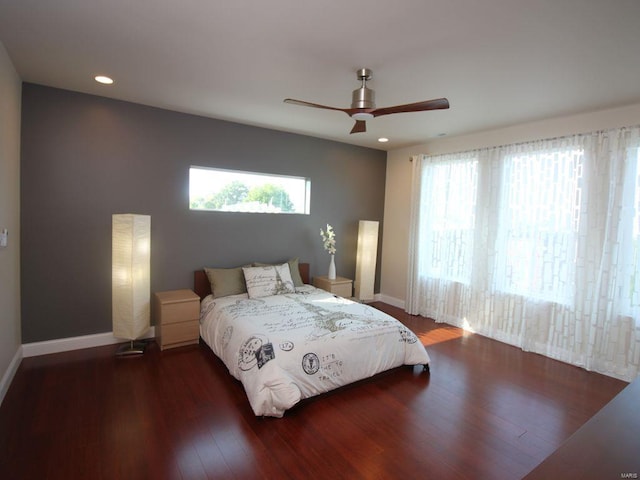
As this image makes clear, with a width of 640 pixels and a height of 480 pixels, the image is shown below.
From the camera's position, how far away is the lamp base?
130 inches

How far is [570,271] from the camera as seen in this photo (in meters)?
3.44

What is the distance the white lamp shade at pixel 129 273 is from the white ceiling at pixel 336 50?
132cm

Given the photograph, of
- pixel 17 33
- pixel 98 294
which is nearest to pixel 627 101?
pixel 17 33

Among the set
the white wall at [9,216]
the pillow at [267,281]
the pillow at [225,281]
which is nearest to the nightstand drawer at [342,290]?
the pillow at [267,281]

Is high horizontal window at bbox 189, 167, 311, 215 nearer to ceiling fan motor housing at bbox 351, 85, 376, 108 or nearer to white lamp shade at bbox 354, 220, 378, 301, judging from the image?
white lamp shade at bbox 354, 220, 378, 301

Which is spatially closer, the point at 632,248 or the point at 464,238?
the point at 632,248

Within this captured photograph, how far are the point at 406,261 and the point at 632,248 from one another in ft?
8.84

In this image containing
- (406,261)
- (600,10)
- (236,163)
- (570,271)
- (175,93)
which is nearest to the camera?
(600,10)

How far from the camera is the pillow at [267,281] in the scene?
12.8 feet

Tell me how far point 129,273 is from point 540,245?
4.36 m

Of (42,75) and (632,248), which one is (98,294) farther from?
(632,248)

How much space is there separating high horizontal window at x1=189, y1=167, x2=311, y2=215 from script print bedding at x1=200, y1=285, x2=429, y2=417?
52.1 inches

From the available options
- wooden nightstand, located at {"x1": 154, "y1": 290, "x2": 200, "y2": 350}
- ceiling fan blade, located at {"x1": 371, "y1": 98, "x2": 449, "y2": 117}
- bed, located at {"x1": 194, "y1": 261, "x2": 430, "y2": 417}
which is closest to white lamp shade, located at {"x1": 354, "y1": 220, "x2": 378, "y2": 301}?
bed, located at {"x1": 194, "y1": 261, "x2": 430, "y2": 417}

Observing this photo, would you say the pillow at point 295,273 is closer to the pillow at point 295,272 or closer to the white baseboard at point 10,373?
the pillow at point 295,272
